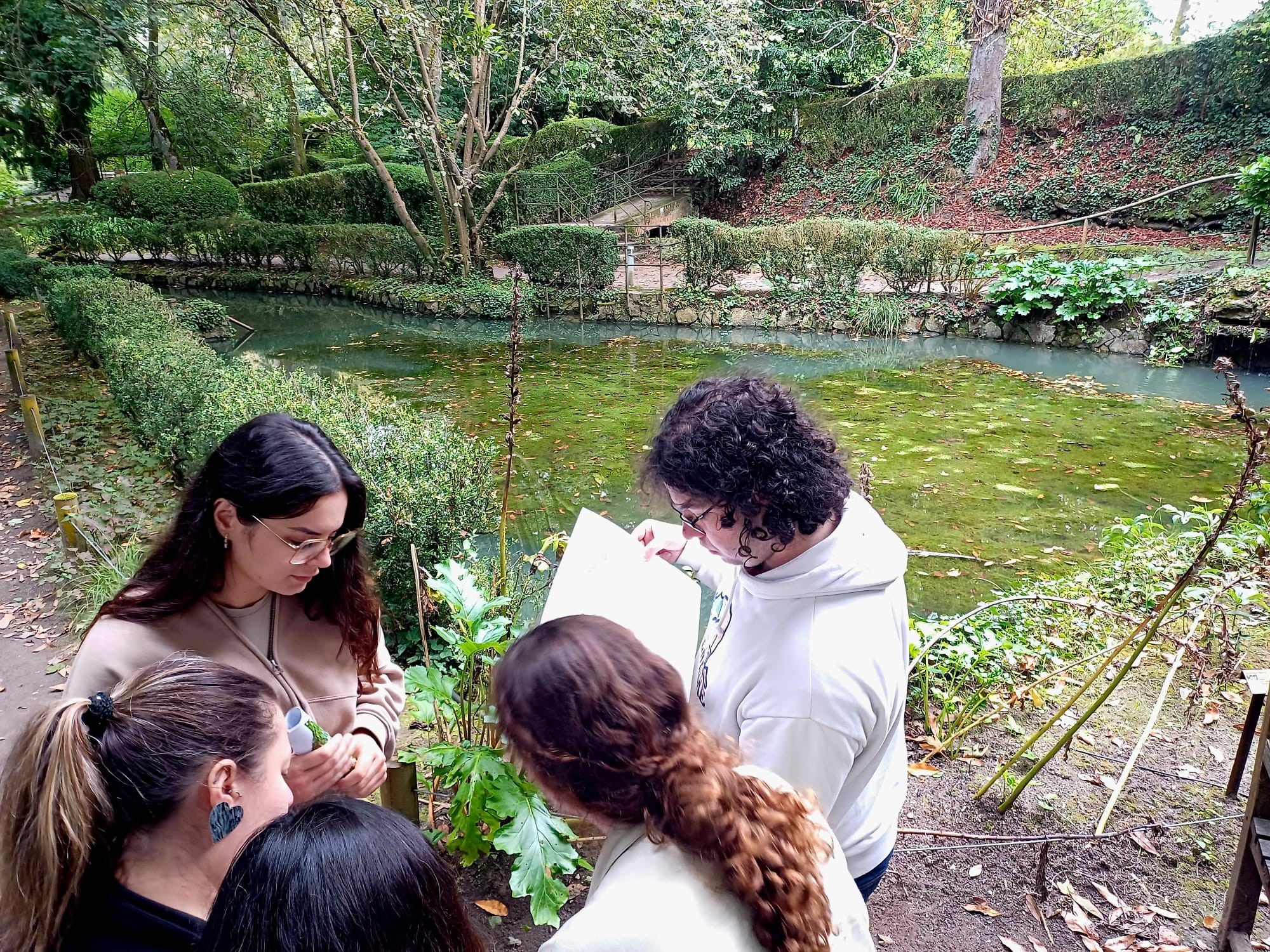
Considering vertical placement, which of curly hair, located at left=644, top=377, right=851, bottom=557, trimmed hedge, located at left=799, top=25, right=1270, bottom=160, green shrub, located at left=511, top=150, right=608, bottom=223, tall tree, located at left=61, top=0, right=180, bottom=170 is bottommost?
curly hair, located at left=644, top=377, right=851, bottom=557

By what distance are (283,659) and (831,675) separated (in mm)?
1376

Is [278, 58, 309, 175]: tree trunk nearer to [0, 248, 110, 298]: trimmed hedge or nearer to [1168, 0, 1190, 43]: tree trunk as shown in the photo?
[0, 248, 110, 298]: trimmed hedge

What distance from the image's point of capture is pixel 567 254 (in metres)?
16.5

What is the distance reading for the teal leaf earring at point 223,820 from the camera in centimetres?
127

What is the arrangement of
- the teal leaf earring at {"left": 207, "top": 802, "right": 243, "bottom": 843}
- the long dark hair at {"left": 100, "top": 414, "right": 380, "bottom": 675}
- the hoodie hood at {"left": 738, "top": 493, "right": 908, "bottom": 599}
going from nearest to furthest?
the teal leaf earring at {"left": 207, "top": 802, "right": 243, "bottom": 843}, the hoodie hood at {"left": 738, "top": 493, "right": 908, "bottom": 599}, the long dark hair at {"left": 100, "top": 414, "right": 380, "bottom": 675}

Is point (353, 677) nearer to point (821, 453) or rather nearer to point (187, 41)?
point (821, 453)

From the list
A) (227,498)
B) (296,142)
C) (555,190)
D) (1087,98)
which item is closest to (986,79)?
(1087,98)

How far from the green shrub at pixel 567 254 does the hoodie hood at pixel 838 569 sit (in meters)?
15.5

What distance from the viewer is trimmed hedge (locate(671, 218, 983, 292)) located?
14102 millimetres

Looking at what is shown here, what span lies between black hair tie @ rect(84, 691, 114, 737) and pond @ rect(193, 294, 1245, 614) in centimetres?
108

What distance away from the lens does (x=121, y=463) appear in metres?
6.73

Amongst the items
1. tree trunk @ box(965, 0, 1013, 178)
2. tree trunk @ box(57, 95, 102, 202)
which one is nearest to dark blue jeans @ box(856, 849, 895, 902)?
tree trunk @ box(965, 0, 1013, 178)

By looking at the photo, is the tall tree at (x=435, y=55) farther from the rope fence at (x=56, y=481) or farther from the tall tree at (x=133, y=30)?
the rope fence at (x=56, y=481)

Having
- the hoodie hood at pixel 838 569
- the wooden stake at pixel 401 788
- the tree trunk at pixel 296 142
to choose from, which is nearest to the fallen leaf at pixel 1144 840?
the hoodie hood at pixel 838 569
